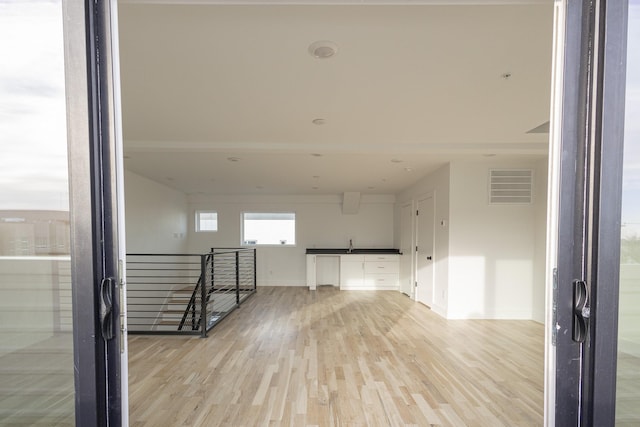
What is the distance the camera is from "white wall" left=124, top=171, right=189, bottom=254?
4633 millimetres

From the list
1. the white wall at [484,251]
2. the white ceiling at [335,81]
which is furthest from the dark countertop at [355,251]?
the white ceiling at [335,81]

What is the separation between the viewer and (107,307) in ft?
2.72

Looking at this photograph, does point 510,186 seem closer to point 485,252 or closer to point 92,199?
point 485,252

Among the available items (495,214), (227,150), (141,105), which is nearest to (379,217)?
(495,214)

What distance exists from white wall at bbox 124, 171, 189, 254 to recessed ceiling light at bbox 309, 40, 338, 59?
4304mm

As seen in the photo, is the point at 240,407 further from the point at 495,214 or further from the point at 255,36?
the point at 495,214

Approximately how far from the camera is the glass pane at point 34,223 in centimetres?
81

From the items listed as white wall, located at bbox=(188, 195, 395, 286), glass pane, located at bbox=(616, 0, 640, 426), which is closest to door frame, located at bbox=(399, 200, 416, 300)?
white wall, located at bbox=(188, 195, 395, 286)

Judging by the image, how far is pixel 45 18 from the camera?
80 centimetres

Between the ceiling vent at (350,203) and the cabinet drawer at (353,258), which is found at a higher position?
the ceiling vent at (350,203)

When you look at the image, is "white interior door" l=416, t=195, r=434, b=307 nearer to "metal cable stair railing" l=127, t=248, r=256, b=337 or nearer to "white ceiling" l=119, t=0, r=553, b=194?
"white ceiling" l=119, t=0, r=553, b=194

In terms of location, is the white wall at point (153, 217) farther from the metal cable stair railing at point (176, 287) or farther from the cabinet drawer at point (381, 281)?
the cabinet drawer at point (381, 281)

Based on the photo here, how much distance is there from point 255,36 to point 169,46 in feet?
1.61

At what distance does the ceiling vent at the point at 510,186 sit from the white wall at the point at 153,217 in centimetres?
575
